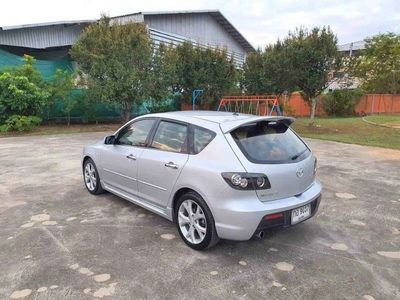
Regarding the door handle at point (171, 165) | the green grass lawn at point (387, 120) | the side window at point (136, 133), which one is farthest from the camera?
the green grass lawn at point (387, 120)

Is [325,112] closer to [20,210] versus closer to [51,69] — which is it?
[51,69]

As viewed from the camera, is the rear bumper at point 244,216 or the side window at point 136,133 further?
the side window at point 136,133

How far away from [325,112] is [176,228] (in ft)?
79.1

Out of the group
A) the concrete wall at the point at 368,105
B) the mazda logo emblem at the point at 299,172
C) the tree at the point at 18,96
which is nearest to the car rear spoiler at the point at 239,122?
the mazda logo emblem at the point at 299,172

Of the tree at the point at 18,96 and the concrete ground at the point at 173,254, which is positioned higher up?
the tree at the point at 18,96

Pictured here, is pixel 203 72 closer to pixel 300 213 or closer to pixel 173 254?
pixel 300 213

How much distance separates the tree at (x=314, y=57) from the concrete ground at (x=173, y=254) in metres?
9.44

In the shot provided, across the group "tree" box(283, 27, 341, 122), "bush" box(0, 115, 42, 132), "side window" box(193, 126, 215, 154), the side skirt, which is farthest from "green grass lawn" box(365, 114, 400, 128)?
"side window" box(193, 126, 215, 154)

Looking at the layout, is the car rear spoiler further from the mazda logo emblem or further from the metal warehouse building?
the metal warehouse building

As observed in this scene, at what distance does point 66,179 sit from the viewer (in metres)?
6.89

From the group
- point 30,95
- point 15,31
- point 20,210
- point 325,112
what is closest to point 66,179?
point 20,210

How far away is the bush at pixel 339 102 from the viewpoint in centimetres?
2595

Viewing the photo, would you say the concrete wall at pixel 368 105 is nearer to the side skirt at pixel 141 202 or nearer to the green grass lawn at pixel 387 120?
the green grass lawn at pixel 387 120

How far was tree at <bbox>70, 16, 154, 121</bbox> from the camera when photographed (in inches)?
574
